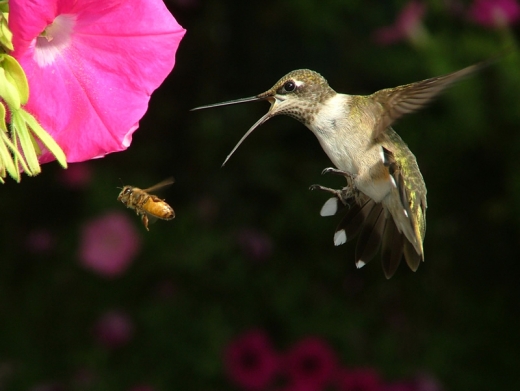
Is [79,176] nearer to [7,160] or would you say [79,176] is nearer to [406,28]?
[406,28]

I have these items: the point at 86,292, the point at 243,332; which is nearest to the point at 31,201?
the point at 86,292

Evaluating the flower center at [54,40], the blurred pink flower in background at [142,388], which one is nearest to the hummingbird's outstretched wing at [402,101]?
the flower center at [54,40]

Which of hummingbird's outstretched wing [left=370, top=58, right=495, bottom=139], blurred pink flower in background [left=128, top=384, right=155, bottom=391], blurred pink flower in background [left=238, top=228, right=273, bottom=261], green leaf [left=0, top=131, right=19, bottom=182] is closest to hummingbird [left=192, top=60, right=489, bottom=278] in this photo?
hummingbird's outstretched wing [left=370, top=58, right=495, bottom=139]

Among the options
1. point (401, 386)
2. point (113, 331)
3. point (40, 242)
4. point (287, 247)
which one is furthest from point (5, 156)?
point (40, 242)

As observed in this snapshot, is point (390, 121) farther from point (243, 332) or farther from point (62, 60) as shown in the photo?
point (243, 332)

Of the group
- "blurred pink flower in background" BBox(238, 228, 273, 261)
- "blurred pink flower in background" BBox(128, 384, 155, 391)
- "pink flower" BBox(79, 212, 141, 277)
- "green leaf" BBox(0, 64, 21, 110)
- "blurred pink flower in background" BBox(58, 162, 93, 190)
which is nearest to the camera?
"green leaf" BBox(0, 64, 21, 110)

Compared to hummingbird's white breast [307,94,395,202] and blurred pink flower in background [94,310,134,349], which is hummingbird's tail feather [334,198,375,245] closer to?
hummingbird's white breast [307,94,395,202]

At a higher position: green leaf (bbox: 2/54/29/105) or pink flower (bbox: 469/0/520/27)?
green leaf (bbox: 2/54/29/105)
